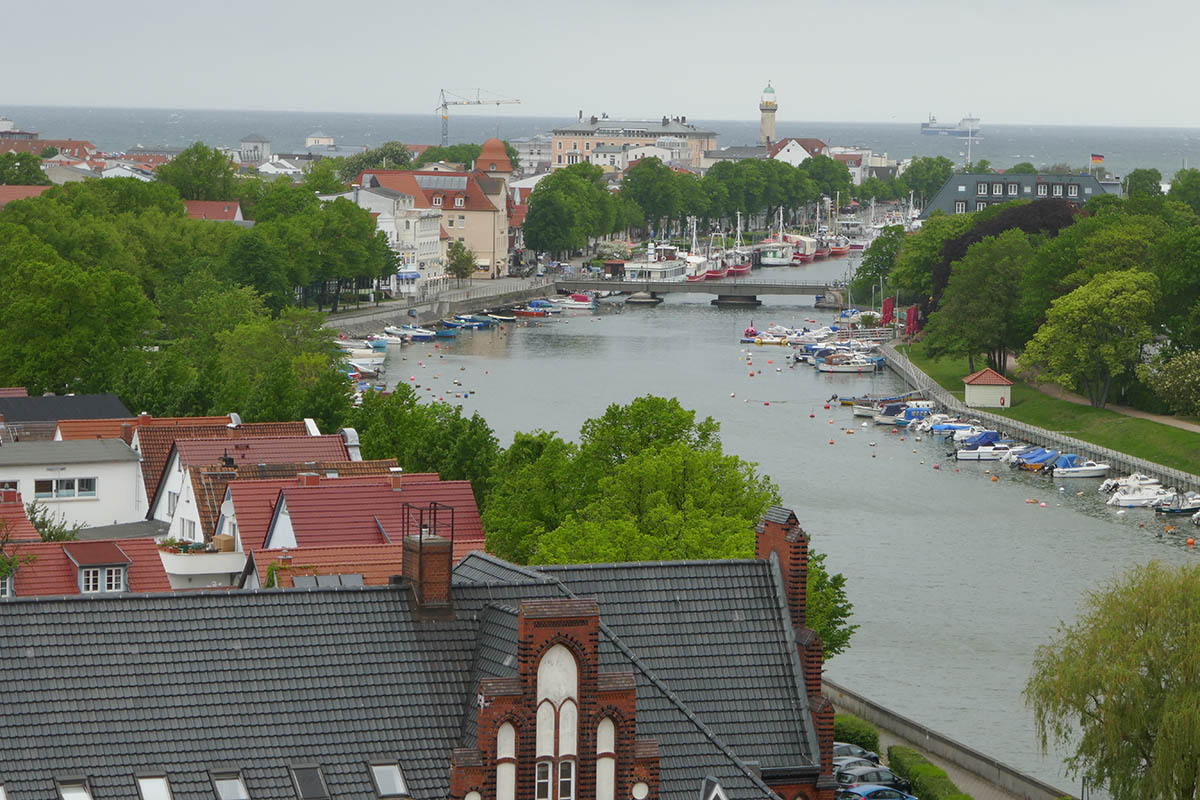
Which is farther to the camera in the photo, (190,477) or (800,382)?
(800,382)

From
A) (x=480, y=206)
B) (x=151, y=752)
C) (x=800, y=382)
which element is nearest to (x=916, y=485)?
(x=800, y=382)

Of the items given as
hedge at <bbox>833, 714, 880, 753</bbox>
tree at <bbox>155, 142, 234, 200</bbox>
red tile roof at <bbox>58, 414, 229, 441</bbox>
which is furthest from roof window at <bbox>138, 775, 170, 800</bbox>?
tree at <bbox>155, 142, 234, 200</bbox>

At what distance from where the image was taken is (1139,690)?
3828 centimetres

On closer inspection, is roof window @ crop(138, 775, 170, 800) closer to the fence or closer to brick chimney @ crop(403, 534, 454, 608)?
brick chimney @ crop(403, 534, 454, 608)

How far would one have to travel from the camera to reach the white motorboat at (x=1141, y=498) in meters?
85.2

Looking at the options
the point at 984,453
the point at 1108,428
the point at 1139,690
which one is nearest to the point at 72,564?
the point at 1139,690

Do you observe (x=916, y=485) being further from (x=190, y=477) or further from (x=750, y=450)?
(x=190, y=477)

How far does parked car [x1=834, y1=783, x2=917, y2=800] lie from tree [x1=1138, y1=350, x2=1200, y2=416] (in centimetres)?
5904

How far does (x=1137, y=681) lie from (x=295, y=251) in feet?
370

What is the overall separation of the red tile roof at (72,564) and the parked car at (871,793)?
46.8 ft

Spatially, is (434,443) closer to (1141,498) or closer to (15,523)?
(15,523)

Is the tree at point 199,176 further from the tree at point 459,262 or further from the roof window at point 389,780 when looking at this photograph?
the roof window at point 389,780

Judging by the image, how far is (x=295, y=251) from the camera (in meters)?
146

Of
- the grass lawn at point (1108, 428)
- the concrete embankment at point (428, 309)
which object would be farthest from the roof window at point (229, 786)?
the concrete embankment at point (428, 309)
